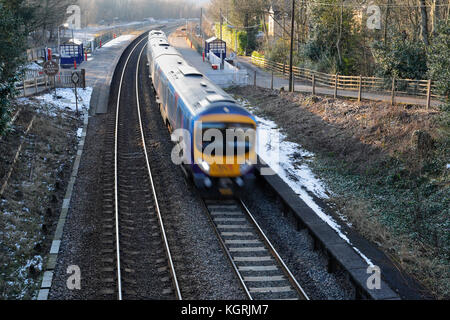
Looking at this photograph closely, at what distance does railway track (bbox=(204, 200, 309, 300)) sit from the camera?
9653 mm

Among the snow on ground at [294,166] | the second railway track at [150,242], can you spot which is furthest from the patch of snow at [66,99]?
the snow on ground at [294,166]

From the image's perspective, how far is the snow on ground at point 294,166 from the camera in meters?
13.4

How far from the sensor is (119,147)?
62.5ft

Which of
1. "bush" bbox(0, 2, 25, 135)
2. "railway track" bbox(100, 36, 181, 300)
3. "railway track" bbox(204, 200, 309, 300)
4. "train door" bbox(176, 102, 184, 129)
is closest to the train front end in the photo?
"railway track" bbox(204, 200, 309, 300)

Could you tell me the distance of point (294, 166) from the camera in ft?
58.0

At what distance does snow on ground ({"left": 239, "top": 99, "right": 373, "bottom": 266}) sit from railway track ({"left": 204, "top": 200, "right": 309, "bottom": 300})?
186cm

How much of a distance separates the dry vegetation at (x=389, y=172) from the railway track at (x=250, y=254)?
272 cm

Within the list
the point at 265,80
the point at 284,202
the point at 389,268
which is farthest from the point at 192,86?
the point at 265,80

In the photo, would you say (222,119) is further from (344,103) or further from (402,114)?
(344,103)

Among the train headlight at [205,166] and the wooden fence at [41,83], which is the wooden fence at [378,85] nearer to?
the train headlight at [205,166]

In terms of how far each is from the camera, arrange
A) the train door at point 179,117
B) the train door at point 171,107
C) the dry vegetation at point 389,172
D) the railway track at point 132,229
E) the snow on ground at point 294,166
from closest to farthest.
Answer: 1. the railway track at point 132,229
2. the dry vegetation at point 389,172
3. the snow on ground at point 294,166
4. the train door at point 179,117
5. the train door at point 171,107

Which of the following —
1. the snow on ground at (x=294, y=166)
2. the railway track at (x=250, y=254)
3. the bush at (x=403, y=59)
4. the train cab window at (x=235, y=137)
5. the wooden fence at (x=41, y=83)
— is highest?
the bush at (x=403, y=59)

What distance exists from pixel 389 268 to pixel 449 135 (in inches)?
274
